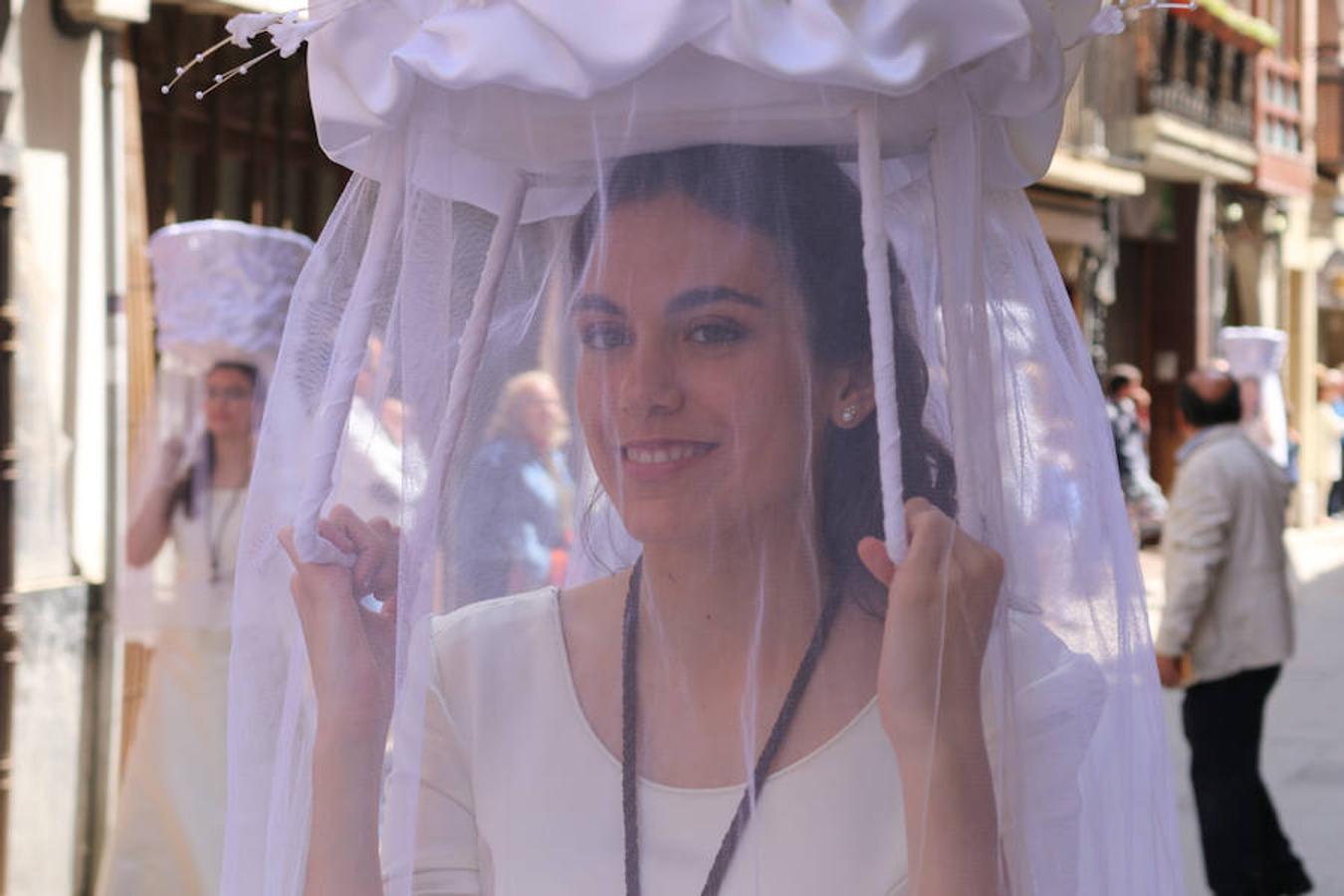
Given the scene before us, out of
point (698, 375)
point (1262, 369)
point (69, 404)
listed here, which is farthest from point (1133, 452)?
point (698, 375)

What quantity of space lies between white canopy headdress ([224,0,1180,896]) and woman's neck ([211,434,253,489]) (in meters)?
3.78

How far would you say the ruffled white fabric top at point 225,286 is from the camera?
18.4ft

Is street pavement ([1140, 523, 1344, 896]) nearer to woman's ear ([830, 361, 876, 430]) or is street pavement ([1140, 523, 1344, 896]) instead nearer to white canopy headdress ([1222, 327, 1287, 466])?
white canopy headdress ([1222, 327, 1287, 466])

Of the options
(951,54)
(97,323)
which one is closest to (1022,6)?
(951,54)

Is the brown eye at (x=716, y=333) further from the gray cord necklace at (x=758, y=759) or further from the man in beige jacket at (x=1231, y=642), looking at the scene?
the man in beige jacket at (x=1231, y=642)

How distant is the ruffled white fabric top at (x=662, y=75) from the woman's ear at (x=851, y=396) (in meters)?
0.21

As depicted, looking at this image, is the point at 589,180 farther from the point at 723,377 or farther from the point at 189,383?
the point at 189,383

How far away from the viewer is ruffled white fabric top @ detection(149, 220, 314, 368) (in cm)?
561

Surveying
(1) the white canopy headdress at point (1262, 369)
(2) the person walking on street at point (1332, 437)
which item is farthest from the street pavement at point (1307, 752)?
(2) the person walking on street at point (1332, 437)

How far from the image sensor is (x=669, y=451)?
1817 millimetres

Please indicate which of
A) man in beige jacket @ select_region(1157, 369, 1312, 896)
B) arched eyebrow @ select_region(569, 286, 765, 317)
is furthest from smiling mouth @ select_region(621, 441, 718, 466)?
man in beige jacket @ select_region(1157, 369, 1312, 896)

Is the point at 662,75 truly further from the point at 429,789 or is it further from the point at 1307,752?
the point at 1307,752

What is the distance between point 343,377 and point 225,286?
3.87 metres

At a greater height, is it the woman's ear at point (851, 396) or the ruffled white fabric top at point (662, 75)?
the ruffled white fabric top at point (662, 75)
